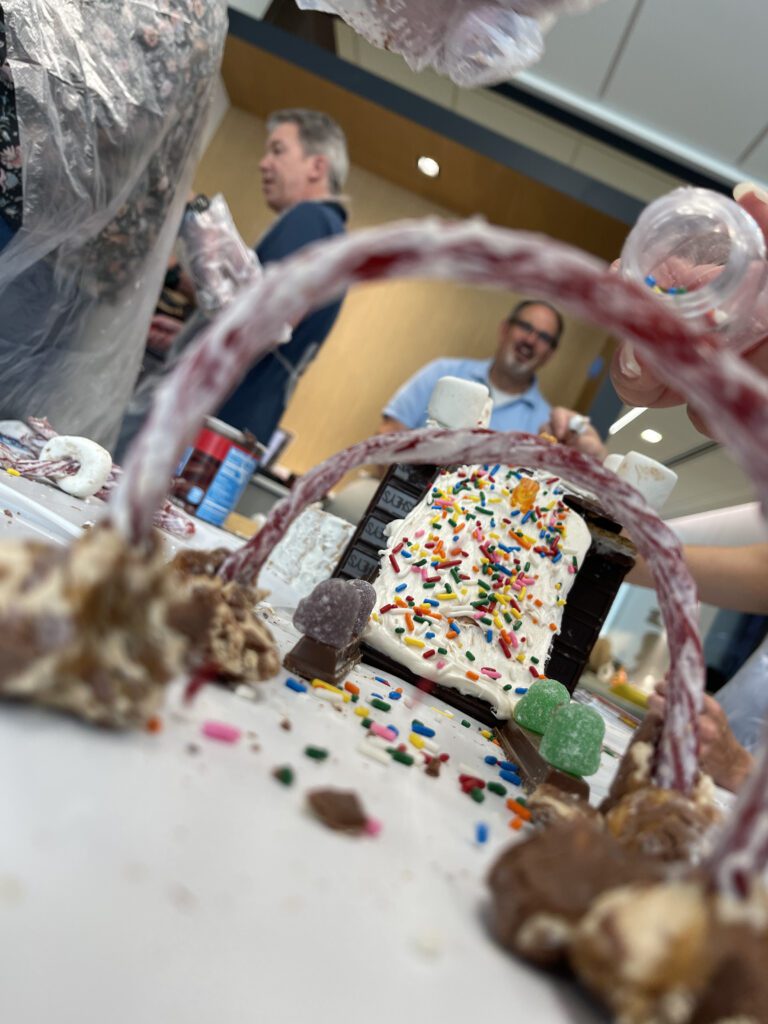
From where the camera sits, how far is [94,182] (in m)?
1.22

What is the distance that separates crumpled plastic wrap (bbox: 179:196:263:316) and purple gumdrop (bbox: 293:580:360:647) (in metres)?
1.28

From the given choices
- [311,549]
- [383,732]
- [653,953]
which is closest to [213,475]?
[311,549]

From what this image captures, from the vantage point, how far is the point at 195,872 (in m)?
0.30

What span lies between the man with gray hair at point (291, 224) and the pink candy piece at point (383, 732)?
162 cm

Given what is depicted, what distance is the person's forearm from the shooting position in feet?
5.54

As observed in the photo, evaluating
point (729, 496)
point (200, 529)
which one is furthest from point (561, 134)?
point (200, 529)

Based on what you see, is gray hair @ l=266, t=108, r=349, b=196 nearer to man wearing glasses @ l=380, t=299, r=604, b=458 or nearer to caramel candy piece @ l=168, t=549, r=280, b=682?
man wearing glasses @ l=380, t=299, r=604, b=458

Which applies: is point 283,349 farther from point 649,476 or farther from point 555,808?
point 555,808

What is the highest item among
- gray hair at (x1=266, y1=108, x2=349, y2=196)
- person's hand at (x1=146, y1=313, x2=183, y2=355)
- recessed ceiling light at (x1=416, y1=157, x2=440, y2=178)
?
recessed ceiling light at (x1=416, y1=157, x2=440, y2=178)

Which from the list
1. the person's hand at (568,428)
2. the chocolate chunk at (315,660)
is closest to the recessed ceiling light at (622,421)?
the person's hand at (568,428)

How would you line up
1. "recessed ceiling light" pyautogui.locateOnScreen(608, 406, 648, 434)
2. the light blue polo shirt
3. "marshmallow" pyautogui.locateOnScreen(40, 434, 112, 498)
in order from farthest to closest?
the light blue polo shirt, "recessed ceiling light" pyautogui.locateOnScreen(608, 406, 648, 434), "marshmallow" pyautogui.locateOnScreen(40, 434, 112, 498)

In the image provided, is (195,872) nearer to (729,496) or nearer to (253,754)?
(253,754)

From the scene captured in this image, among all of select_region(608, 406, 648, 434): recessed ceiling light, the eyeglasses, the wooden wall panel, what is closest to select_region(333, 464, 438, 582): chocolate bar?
select_region(608, 406, 648, 434): recessed ceiling light

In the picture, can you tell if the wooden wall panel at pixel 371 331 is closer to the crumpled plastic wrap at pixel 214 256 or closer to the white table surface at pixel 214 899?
the crumpled plastic wrap at pixel 214 256
